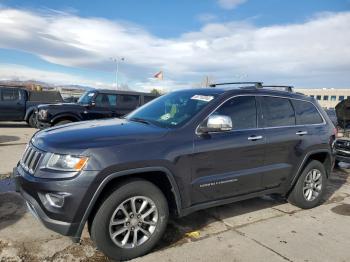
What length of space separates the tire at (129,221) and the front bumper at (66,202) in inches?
8.1

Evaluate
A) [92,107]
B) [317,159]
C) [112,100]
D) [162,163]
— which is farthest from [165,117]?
[112,100]

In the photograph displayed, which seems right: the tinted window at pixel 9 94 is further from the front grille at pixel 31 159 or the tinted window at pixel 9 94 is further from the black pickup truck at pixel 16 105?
the front grille at pixel 31 159

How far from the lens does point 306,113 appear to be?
→ 5492 millimetres

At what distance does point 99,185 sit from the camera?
328 cm

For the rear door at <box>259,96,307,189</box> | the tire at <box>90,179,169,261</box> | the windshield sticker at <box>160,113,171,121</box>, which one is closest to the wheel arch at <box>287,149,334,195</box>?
the rear door at <box>259,96,307,189</box>

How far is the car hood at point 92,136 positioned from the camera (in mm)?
3348

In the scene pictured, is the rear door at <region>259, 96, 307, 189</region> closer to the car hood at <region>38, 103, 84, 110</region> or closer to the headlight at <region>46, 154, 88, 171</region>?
the headlight at <region>46, 154, 88, 171</region>

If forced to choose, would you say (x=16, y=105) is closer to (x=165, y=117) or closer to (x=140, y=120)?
(x=140, y=120)

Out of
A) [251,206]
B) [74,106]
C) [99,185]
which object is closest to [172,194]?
[99,185]

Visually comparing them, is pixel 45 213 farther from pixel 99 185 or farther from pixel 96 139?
pixel 96 139

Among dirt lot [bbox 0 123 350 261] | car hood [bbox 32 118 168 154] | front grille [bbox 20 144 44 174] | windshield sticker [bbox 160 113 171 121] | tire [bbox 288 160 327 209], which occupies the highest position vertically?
windshield sticker [bbox 160 113 171 121]

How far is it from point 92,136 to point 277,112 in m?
2.77

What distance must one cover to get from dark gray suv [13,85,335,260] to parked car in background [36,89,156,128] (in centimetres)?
665

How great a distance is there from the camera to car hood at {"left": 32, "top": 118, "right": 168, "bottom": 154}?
3348mm
